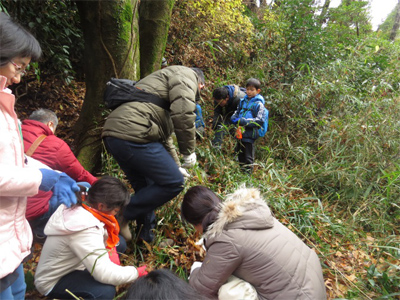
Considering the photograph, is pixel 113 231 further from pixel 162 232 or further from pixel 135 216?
pixel 162 232

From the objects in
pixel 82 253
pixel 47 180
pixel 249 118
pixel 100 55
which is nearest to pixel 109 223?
pixel 82 253

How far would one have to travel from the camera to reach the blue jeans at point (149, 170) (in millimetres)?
2381

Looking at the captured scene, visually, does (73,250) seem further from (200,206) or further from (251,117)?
(251,117)

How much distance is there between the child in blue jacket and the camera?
14.2ft

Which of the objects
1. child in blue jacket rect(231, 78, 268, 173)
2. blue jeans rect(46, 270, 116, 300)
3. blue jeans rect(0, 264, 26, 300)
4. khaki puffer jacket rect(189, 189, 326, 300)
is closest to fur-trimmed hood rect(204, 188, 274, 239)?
khaki puffer jacket rect(189, 189, 326, 300)

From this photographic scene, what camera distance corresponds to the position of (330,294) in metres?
2.37

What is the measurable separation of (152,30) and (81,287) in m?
3.62

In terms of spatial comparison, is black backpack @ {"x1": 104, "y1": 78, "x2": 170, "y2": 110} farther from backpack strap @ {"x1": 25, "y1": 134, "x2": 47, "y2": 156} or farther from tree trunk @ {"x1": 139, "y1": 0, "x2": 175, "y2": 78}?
tree trunk @ {"x1": 139, "y1": 0, "x2": 175, "y2": 78}

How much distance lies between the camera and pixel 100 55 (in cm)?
339

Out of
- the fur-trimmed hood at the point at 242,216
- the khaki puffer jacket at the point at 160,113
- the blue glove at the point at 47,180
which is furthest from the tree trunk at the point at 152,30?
the fur-trimmed hood at the point at 242,216

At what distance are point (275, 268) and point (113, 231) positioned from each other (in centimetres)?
121

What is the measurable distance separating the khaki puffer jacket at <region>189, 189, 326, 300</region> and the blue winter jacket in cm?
273

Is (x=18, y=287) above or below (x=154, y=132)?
below

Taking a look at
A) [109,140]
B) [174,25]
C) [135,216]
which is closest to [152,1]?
[174,25]
